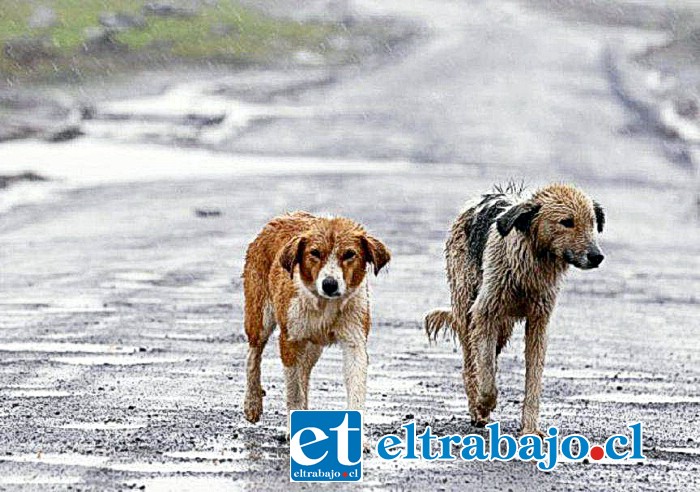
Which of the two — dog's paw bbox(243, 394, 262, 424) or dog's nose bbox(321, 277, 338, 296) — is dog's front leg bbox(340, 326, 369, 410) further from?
dog's paw bbox(243, 394, 262, 424)

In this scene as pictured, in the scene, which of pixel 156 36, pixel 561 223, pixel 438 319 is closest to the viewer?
pixel 561 223

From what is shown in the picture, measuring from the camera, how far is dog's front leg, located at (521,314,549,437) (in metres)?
9.15

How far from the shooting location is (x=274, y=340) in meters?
12.3

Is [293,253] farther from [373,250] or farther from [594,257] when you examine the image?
[594,257]

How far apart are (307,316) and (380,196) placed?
14.2 m

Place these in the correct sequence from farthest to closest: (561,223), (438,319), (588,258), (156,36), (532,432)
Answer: (156,36)
(438,319)
(561,223)
(588,258)
(532,432)

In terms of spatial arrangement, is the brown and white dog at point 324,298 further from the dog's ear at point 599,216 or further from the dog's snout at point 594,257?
the dog's ear at point 599,216

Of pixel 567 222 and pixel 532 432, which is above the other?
pixel 567 222

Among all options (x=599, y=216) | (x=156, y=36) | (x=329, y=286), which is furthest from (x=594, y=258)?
(x=156, y=36)

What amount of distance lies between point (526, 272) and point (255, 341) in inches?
57.5

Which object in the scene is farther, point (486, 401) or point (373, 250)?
point (486, 401)

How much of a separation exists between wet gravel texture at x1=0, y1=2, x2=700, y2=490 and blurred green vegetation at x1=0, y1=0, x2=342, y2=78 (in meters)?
11.8

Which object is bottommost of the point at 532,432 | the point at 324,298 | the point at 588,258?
the point at 532,432

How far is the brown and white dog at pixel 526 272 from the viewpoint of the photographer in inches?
365
